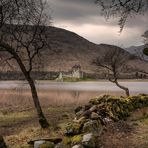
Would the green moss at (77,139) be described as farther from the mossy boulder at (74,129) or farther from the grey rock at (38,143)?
the grey rock at (38,143)

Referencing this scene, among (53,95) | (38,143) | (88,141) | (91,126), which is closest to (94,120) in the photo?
(91,126)

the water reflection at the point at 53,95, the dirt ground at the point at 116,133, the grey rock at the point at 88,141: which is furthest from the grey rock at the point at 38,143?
the water reflection at the point at 53,95

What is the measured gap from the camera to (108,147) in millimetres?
16500

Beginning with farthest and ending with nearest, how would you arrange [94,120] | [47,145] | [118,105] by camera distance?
1. [118,105]
2. [94,120]
3. [47,145]

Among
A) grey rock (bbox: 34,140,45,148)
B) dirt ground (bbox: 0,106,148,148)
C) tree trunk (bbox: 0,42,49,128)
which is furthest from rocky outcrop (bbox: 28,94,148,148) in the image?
tree trunk (bbox: 0,42,49,128)

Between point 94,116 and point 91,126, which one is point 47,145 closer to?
point 91,126

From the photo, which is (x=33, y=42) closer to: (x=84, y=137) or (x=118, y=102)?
(x=118, y=102)

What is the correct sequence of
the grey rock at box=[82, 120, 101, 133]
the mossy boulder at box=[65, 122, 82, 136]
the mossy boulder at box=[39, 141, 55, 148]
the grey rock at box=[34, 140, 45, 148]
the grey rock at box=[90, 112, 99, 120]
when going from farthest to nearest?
1. the grey rock at box=[90, 112, 99, 120]
2. the mossy boulder at box=[65, 122, 82, 136]
3. the grey rock at box=[82, 120, 101, 133]
4. the grey rock at box=[34, 140, 45, 148]
5. the mossy boulder at box=[39, 141, 55, 148]

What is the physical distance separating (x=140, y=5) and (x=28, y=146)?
8.53 m

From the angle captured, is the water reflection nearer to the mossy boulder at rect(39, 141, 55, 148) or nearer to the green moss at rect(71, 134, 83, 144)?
the mossy boulder at rect(39, 141, 55, 148)

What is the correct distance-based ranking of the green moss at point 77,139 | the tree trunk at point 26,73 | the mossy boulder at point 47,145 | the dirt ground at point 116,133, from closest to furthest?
the green moss at point 77,139 → the dirt ground at point 116,133 → the mossy boulder at point 47,145 → the tree trunk at point 26,73

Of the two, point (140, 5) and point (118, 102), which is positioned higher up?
point (140, 5)

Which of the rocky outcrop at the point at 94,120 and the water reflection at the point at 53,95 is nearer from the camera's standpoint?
the rocky outcrop at the point at 94,120

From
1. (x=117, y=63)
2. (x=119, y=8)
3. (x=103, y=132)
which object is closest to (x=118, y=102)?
(x=103, y=132)
